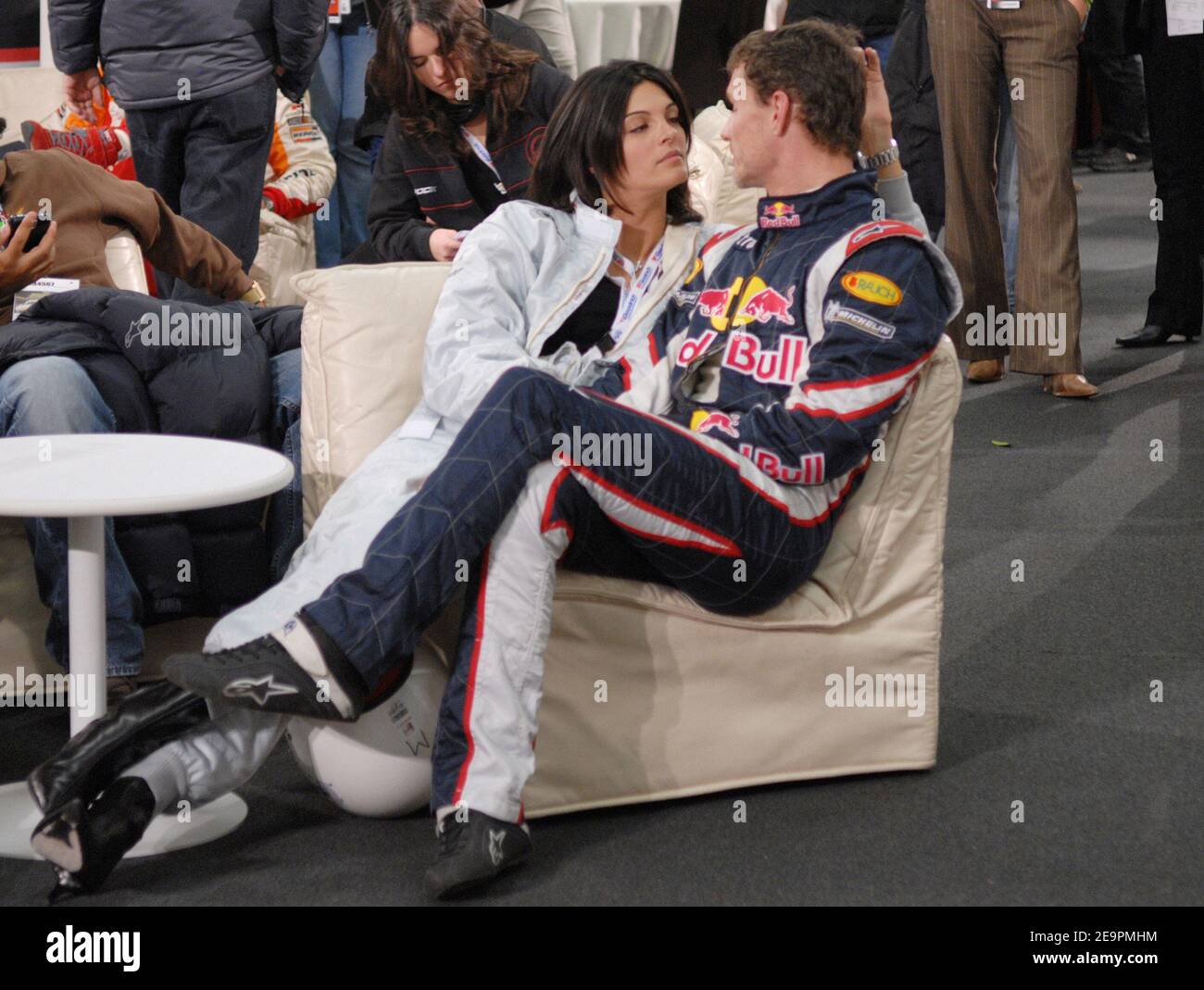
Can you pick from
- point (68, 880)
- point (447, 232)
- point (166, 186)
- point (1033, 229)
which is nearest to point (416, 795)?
point (68, 880)

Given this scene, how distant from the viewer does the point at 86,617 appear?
207 centimetres

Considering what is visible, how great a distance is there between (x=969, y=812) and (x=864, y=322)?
0.67 m

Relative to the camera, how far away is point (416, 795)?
81.7 inches

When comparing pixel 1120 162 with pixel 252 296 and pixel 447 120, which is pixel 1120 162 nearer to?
pixel 447 120

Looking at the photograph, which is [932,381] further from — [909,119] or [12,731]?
[909,119]

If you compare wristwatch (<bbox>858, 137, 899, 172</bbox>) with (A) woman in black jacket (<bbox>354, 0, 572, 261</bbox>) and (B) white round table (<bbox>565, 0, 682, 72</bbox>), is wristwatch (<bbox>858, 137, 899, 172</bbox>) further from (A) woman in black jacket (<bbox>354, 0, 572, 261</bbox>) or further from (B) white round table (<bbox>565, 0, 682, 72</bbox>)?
(B) white round table (<bbox>565, 0, 682, 72</bbox>)

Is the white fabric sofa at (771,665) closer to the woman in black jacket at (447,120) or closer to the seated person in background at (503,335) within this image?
the seated person in background at (503,335)

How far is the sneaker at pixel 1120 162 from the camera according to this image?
8.94 m

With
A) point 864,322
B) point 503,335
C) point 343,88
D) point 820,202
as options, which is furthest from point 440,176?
point 343,88

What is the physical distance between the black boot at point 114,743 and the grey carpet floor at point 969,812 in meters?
0.14

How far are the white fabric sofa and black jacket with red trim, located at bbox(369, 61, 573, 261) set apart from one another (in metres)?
1.26

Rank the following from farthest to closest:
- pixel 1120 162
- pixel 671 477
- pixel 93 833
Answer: pixel 1120 162
pixel 671 477
pixel 93 833

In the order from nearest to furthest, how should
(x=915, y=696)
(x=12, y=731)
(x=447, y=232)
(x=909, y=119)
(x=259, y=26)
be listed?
(x=915, y=696) < (x=12, y=731) < (x=447, y=232) < (x=259, y=26) < (x=909, y=119)

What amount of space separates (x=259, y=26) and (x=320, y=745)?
2.29 meters
